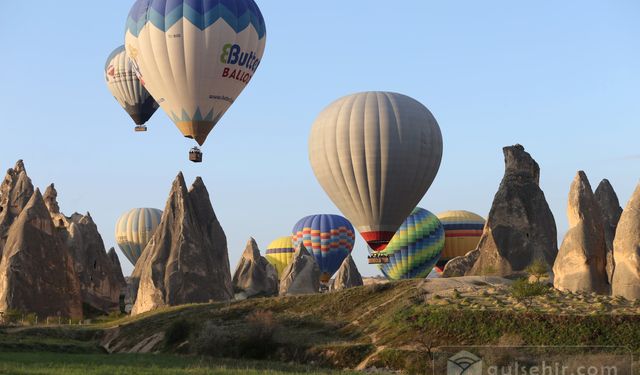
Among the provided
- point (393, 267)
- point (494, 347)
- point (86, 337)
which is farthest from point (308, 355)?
point (393, 267)

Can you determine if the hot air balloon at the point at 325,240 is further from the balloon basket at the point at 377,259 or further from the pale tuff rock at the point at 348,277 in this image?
the balloon basket at the point at 377,259

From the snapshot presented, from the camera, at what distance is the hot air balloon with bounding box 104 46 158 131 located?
3115 inches

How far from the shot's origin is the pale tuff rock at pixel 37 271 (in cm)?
6631

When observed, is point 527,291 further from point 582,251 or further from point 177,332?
point 177,332

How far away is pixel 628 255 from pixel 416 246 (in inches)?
2055

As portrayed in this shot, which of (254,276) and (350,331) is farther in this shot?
(254,276)

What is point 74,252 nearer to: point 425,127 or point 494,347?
point 425,127

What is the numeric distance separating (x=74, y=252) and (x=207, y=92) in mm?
24412

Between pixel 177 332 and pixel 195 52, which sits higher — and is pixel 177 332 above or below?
below

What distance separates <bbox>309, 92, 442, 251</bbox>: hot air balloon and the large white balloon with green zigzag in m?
8.69

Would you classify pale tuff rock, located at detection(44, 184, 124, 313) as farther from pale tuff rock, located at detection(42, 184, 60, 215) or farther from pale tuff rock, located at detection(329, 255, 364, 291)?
pale tuff rock, located at detection(329, 255, 364, 291)

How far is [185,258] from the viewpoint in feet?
222

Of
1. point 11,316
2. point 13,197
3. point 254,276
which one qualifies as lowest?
point 11,316

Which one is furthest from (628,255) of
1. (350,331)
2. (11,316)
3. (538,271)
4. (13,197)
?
(13,197)
